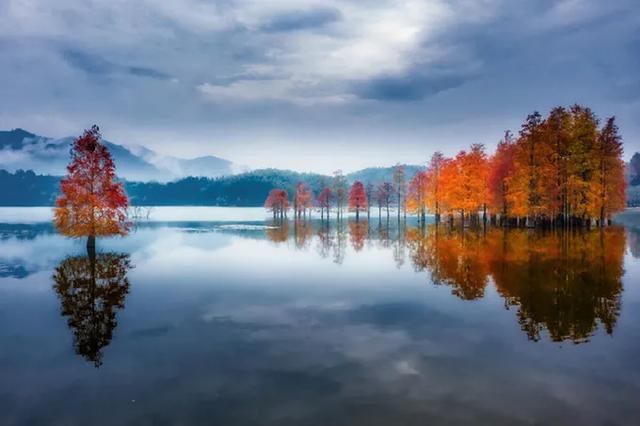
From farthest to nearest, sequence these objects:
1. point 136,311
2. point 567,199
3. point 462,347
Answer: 1. point 567,199
2. point 136,311
3. point 462,347

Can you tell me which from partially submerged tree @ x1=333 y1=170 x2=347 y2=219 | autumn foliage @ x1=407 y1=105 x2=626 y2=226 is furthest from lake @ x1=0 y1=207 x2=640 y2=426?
partially submerged tree @ x1=333 y1=170 x2=347 y2=219

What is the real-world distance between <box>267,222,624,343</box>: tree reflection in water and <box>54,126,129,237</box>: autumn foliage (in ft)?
87.7

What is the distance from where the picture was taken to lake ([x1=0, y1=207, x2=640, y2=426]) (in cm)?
1181

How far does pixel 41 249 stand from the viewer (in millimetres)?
55781

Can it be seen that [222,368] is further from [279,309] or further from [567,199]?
[567,199]

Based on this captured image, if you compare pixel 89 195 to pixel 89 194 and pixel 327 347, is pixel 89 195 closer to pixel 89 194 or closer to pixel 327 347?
pixel 89 194

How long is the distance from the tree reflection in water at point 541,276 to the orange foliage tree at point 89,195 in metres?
26.7

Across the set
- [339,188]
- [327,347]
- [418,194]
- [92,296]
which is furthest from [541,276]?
[339,188]

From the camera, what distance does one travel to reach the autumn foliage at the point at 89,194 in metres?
54.0

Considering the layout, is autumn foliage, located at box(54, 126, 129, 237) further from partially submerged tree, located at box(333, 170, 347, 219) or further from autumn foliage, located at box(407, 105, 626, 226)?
partially submerged tree, located at box(333, 170, 347, 219)

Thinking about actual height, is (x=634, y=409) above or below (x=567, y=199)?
below

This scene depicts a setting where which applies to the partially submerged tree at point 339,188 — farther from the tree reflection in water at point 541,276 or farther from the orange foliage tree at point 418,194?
the tree reflection in water at point 541,276

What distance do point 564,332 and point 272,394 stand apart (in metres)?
12.1

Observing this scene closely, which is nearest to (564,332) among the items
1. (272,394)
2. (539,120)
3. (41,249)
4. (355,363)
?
(355,363)
